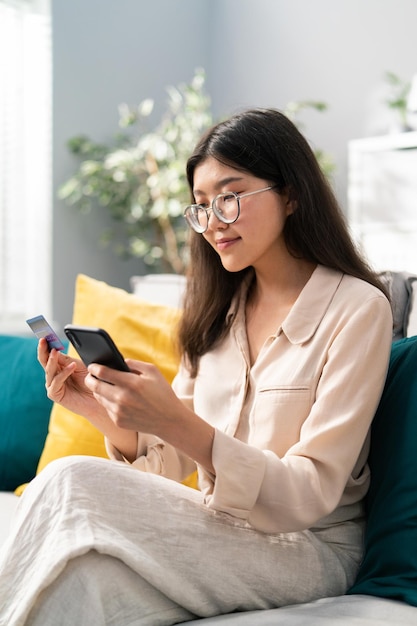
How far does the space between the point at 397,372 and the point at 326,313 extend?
0.52 feet

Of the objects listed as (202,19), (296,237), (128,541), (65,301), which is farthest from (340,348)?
(202,19)

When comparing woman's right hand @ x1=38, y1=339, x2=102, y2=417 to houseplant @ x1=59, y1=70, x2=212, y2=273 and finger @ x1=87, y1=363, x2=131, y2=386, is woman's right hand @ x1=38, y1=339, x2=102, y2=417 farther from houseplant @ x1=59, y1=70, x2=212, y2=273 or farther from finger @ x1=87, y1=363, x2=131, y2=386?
houseplant @ x1=59, y1=70, x2=212, y2=273

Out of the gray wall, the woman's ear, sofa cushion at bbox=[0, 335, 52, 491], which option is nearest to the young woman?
the woman's ear

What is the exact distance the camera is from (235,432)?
151cm

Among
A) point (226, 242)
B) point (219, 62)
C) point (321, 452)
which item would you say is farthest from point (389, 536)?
point (219, 62)

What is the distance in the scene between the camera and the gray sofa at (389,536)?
3.99 ft

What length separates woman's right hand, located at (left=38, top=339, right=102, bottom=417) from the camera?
1.47 m

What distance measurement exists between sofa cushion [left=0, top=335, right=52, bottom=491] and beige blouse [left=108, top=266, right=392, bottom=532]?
69 centimetres

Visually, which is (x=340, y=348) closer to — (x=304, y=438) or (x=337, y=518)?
(x=304, y=438)

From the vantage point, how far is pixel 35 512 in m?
1.23

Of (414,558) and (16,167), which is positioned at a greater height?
(16,167)

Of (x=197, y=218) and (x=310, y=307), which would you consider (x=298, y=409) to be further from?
(x=197, y=218)

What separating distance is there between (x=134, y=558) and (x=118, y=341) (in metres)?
0.90

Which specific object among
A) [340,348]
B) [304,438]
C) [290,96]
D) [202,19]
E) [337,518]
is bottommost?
[337,518]
